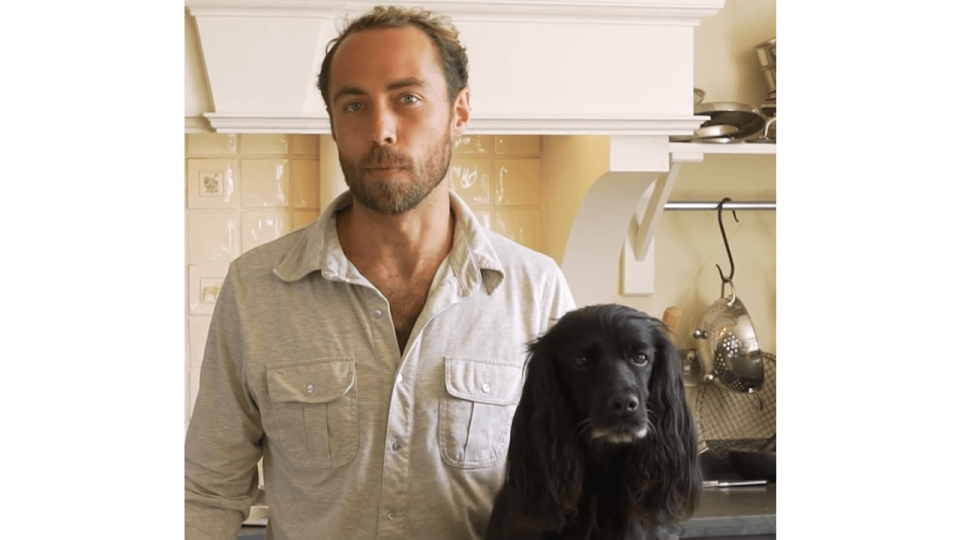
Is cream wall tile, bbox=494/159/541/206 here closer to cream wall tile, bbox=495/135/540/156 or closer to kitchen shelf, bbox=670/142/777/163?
cream wall tile, bbox=495/135/540/156

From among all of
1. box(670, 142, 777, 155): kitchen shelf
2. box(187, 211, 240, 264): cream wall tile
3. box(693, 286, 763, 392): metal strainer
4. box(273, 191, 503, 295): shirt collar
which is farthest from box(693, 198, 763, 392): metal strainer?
box(273, 191, 503, 295): shirt collar

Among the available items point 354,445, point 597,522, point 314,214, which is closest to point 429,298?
point 354,445

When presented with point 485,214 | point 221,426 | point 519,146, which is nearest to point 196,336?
point 485,214

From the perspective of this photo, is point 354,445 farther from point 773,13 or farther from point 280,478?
point 773,13

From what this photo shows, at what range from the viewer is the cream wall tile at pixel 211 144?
1.58 metres

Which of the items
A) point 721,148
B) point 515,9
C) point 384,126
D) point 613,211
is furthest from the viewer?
point 721,148

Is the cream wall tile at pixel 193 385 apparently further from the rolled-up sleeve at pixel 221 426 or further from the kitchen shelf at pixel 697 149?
the kitchen shelf at pixel 697 149

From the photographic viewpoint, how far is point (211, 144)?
62.6 inches

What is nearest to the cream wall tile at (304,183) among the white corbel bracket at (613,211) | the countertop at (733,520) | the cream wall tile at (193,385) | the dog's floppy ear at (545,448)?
the cream wall tile at (193,385)

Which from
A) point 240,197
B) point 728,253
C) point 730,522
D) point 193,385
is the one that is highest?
point 240,197

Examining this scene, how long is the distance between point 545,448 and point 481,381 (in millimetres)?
186

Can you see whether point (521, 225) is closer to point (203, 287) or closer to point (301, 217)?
point (301, 217)

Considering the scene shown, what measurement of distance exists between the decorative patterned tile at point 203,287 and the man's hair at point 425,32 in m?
0.89

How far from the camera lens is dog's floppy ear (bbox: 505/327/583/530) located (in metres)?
0.58
